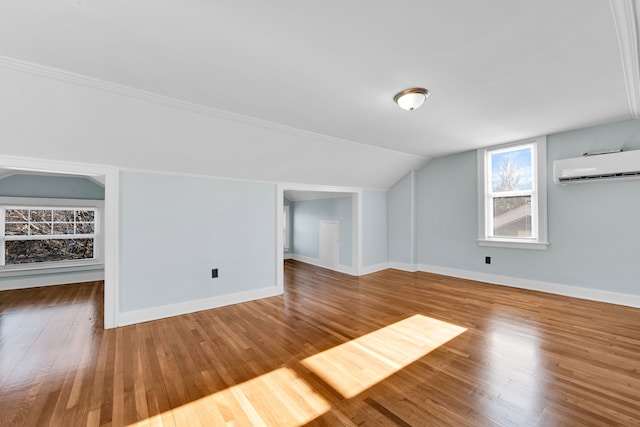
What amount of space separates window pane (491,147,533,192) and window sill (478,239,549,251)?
0.88m

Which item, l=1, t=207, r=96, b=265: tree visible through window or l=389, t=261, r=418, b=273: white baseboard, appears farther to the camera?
l=389, t=261, r=418, b=273: white baseboard

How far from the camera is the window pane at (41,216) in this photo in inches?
184

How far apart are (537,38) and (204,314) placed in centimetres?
417

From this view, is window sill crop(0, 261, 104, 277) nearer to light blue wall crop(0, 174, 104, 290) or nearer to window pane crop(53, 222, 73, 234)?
light blue wall crop(0, 174, 104, 290)

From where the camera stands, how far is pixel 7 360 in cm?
225

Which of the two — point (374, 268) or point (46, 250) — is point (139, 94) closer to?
point (46, 250)

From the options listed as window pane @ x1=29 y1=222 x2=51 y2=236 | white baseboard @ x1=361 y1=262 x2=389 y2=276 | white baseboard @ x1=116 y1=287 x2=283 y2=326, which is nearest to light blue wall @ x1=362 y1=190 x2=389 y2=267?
white baseboard @ x1=361 y1=262 x2=389 y2=276

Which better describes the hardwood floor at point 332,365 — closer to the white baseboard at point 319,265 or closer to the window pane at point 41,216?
the window pane at point 41,216

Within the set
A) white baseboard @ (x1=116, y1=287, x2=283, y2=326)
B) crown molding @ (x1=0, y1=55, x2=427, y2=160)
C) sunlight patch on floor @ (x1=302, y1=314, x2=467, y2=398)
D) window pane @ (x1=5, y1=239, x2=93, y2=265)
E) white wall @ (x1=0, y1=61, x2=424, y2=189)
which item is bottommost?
sunlight patch on floor @ (x1=302, y1=314, x2=467, y2=398)

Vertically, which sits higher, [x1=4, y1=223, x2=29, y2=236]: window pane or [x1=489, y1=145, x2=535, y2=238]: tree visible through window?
[x1=489, y1=145, x2=535, y2=238]: tree visible through window

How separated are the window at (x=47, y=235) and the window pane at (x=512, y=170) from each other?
300 inches

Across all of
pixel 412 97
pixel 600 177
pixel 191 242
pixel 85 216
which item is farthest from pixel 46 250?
pixel 600 177

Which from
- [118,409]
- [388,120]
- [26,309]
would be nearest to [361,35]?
[388,120]

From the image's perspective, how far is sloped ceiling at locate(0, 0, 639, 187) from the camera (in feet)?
4.78
